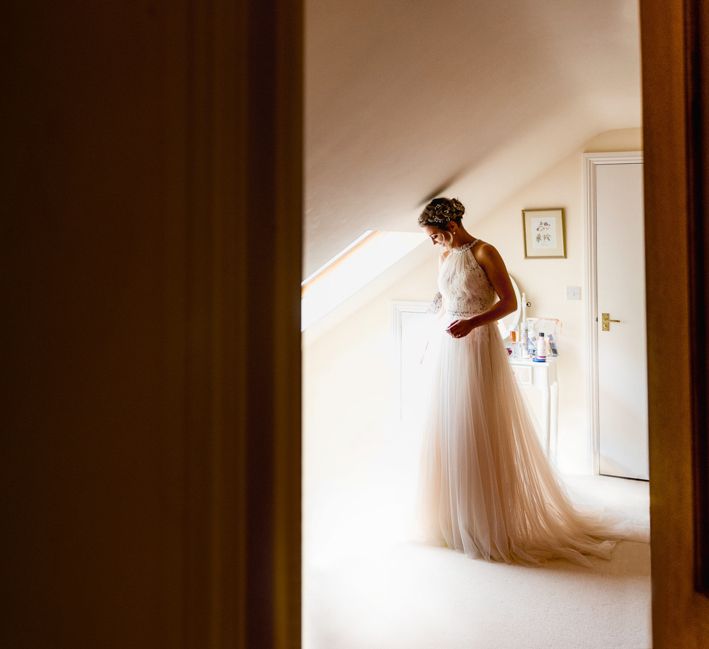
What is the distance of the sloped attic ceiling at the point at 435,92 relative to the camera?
1.62 metres

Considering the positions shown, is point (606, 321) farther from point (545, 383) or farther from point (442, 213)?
point (442, 213)

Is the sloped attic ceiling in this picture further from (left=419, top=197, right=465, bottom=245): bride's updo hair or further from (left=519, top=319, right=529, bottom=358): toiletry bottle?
(left=519, top=319, right=529, bottom=358): toiletry bottle

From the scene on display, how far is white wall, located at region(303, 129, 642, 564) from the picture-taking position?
415cm

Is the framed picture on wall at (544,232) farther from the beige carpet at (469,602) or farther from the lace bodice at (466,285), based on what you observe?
the beige carpet at (469,602)

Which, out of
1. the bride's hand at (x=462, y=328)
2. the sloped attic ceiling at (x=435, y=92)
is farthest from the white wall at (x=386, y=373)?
the bride's hand at (x=462, y=328)

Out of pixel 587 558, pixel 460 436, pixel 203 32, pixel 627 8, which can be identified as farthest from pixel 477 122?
pixel 203 32

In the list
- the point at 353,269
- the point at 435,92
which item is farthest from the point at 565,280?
the point at 435,92

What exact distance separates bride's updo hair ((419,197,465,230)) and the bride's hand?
48 centimetres

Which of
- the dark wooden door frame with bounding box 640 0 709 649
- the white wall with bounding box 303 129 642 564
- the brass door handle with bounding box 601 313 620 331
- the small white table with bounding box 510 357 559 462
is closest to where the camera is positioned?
the dark wooden door frame with bounding box 640 0 709 649

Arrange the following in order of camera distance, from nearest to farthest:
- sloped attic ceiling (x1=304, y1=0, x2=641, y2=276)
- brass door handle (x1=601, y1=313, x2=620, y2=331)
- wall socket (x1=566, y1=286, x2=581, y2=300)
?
sloped attic ceiling (x1=304, y1=0, x2=641, y2=276), brass door handle (x1=601, y1=313, x2=620, y2=331), wall socket (x1=566, y1=286, x2=581, y2=300)

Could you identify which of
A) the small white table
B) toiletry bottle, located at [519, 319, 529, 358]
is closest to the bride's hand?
the small white table

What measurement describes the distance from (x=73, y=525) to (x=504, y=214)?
14.9 ft

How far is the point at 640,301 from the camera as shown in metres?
4.34

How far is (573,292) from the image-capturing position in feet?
15.0
